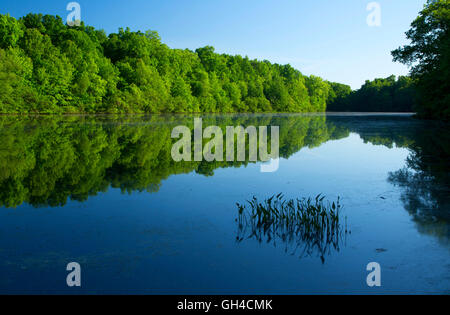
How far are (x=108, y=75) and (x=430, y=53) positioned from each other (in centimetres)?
4210

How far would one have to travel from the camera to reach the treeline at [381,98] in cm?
9781

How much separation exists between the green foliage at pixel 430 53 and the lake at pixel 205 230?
985 inches

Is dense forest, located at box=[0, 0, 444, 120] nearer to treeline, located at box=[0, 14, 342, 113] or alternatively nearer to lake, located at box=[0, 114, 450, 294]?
treeline, located at box=[0, 14, 342, 113]

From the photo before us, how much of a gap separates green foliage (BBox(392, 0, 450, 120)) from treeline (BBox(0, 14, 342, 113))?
1494 inches

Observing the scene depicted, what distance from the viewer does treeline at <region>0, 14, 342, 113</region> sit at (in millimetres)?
43375

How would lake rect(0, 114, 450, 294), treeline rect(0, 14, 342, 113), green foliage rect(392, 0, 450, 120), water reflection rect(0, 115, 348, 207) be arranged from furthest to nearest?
treeline rect(0, 14, 342, 113), green foliage rect(392, 0, 450, 120), water reflection rect(0, 115, 348, 207), lake rect(0, 114, 450, 294)

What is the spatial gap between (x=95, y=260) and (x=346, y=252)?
3.14m

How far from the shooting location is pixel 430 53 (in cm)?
3569

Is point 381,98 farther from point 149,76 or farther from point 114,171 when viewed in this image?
point 114,171
